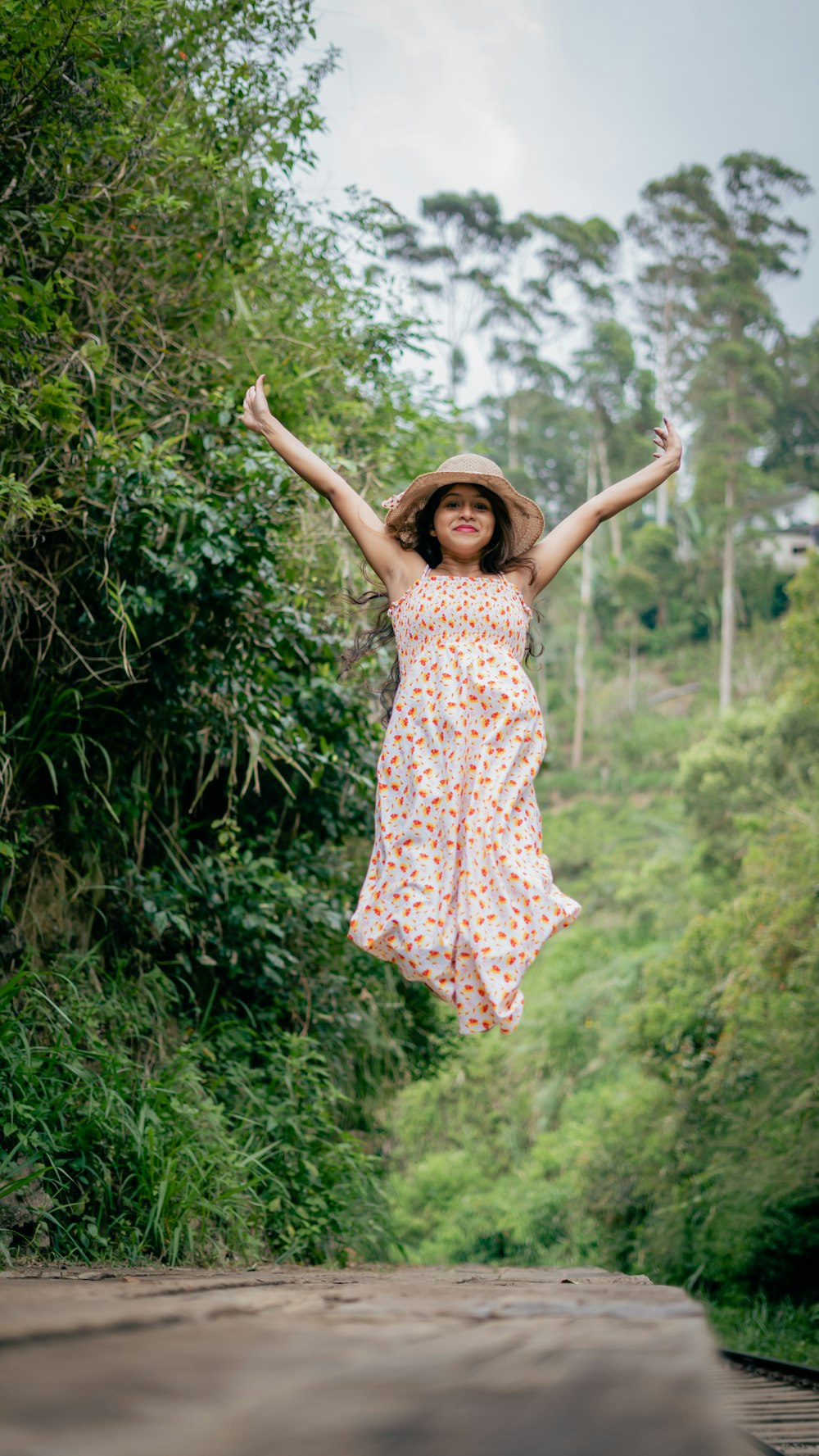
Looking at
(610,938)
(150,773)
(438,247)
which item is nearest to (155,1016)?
(150,773)

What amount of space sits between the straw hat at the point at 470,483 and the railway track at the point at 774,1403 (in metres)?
2.62

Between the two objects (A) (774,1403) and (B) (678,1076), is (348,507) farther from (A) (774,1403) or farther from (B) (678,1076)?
(B) (678,1076)

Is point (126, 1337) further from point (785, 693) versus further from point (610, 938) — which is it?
point (610, 938)

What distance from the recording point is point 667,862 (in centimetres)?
2530

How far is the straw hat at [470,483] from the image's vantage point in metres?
3.67

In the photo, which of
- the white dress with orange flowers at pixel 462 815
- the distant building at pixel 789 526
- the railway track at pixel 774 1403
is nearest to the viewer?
the white dress with orange flowers at pixel 462 815

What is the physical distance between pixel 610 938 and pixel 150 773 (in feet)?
68.8

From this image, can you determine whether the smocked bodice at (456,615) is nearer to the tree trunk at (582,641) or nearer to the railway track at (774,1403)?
the railway track at (774,1403)

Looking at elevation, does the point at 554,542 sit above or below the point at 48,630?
above

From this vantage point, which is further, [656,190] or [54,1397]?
[656,190]

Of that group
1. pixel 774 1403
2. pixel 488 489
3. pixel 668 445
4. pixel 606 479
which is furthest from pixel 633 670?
pixel 488 489

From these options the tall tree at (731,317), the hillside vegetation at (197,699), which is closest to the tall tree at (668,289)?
the tall tree at (731,317)

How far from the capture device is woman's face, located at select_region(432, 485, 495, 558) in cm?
374

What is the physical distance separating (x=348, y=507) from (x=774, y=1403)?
14.8 ft
